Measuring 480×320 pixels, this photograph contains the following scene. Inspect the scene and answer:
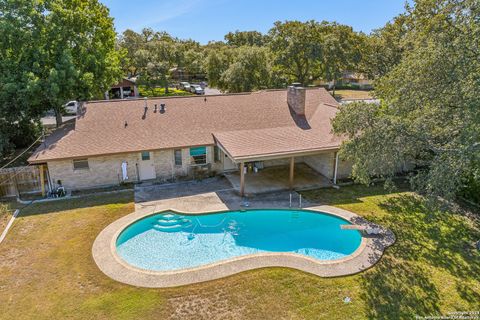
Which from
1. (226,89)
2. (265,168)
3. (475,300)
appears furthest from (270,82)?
(475,300)

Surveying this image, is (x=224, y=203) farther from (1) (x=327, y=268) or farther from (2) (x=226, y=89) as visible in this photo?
(2) (x=226, y=89)

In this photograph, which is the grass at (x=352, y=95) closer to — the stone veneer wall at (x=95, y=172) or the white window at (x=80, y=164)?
the stone veneer wall at (x=95, y=172)

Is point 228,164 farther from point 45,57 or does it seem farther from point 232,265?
point 45,57

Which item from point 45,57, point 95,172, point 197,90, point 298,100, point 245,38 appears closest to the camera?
point 95,172

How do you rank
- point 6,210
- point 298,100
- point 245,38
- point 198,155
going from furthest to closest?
point 245,38 → point 298,100 → point 198,155 → point 6,210

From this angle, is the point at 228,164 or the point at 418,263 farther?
the point at 228,164

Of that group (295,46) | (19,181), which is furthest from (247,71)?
(19,181)
